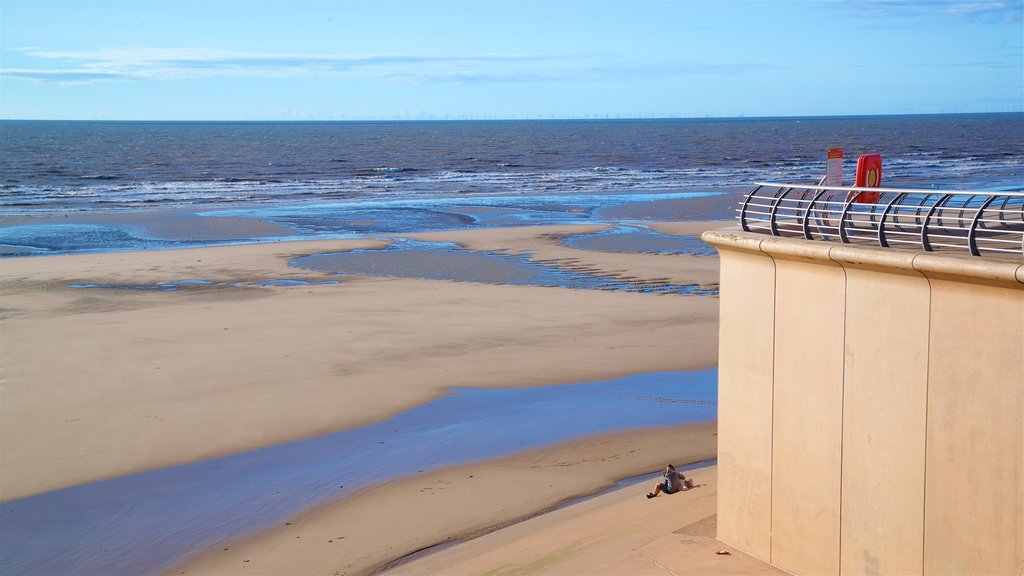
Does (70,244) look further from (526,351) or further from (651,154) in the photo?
(651,154)

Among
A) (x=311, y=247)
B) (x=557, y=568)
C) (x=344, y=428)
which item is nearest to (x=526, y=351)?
(x=344, y=428)

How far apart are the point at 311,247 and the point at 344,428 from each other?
70.6 feet

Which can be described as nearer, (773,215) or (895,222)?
(895,222)

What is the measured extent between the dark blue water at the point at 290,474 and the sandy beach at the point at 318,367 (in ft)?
1.37

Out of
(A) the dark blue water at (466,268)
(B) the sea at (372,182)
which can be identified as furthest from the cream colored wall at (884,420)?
(B) the sea at (372,182)

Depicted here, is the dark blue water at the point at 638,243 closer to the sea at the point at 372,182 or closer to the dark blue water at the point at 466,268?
the sea at the point at 372,182

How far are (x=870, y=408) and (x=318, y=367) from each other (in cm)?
1218

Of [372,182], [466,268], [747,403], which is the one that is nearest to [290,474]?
[747,403]

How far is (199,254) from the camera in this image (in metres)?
Result: 34.6

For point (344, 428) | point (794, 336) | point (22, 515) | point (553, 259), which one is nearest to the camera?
point (794, 336)

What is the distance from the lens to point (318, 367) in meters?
19.1

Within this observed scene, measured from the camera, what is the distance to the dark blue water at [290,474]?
38.3 ft

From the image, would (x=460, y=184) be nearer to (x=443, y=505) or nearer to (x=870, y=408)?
(x=443, y=505)

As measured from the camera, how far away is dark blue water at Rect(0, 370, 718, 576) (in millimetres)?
11672
